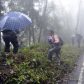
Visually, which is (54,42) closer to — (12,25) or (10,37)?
(10,37)

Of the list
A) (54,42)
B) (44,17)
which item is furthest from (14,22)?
(44,17)

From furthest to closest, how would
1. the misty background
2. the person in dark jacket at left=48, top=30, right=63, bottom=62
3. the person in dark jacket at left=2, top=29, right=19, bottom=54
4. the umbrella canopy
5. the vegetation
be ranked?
the misty background < the person in dark jacket at left=48, top=30, right=63, bottom=62 < the person in dark jacket at left=2, top=29, right=19, bottom=54 < the umbrella canopy < the vegetation

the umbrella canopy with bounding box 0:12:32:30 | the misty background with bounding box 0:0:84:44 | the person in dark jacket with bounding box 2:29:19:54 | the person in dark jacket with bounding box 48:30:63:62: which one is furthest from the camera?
the misty background with bounding box 0:0:84:44

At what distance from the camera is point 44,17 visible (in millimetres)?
48688

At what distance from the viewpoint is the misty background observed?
45.1m

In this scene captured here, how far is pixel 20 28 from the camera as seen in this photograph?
555 inches

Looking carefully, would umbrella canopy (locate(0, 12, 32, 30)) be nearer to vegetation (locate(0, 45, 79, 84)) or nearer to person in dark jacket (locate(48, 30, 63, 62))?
vegetation (locate(0, 45, 79, 84))

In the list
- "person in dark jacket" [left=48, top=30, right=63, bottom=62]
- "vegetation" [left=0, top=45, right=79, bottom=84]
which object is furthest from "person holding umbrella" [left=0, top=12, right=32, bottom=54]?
"person in dark jacket" [left=48, top=30, right=63, bottom=62]

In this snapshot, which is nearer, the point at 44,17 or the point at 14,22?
the point at 14,22

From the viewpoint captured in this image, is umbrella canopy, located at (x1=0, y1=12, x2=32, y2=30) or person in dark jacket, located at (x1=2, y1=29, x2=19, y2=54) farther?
person in dark jacket, located at (x1=2, y1=29, x2=19, y2=54)

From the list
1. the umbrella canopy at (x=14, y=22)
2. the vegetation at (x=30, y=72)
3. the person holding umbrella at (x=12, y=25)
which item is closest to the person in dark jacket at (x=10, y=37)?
the person holding umbrella at (x=12, y=25)

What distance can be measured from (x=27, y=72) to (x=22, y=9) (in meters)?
35.6

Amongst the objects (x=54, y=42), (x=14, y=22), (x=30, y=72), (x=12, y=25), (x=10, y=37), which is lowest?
(x=30, y=72)

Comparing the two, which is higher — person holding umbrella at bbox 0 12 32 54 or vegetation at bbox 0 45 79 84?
person holding umbrella at bbox 0 12 32 54
